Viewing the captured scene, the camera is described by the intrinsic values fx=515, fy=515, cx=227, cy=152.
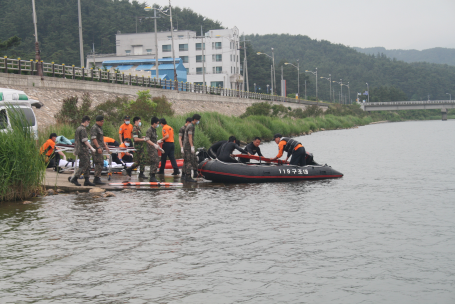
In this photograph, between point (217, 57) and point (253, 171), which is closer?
A: point (253, 171)

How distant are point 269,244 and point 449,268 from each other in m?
3.33

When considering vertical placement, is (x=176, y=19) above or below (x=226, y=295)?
above

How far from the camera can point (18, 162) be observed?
44.1ft

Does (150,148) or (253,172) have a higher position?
(150,148)

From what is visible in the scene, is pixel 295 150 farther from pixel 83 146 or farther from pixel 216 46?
pixel 216 46

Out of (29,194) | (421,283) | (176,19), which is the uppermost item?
(176,19)

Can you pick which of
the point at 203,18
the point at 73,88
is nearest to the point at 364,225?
the point at 73,88

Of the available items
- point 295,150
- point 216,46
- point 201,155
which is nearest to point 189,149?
A: point 201,155

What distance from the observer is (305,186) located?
18.0 metres

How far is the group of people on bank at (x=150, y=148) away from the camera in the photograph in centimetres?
1486

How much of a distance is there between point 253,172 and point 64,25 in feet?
306

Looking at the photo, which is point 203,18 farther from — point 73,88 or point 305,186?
point 305,186

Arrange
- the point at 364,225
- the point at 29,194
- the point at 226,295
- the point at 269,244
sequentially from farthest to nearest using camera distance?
the point at 29,194 → the point at 364,225 → the point at 269,244 → the point at 226,295

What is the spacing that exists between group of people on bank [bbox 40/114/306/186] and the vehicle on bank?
369mm
